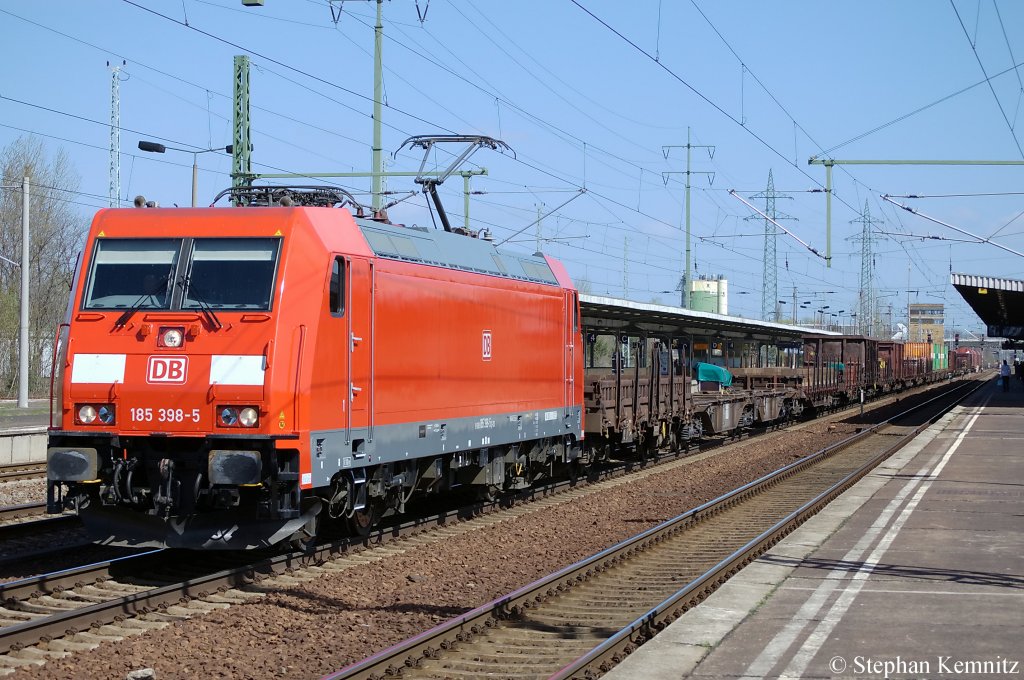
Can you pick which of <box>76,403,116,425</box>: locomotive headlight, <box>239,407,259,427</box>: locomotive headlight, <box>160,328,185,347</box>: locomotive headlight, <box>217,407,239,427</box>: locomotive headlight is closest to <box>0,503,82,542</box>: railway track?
<box>76,403,116,425</box>: locomotive headlight

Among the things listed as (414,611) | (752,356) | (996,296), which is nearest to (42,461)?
(414,611)

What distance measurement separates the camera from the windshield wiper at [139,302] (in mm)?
10812

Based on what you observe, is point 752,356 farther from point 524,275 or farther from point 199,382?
point 199,382

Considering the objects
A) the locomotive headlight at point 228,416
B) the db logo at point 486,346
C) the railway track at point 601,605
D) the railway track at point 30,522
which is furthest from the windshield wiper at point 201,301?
the db logo at point 486,346

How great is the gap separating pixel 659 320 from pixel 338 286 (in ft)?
59.6

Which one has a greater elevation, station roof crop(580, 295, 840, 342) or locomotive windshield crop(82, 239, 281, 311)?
station roof crop(580, 295, 840, 342)

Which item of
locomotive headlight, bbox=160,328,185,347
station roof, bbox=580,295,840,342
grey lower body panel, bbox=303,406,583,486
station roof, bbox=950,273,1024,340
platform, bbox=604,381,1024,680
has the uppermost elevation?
station roof, bbox=950,273,1024,340

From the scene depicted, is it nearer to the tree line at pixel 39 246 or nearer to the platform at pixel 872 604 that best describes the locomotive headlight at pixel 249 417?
the platform at pixel 872 604

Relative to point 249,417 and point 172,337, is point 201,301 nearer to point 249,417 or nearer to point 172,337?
point 172,337

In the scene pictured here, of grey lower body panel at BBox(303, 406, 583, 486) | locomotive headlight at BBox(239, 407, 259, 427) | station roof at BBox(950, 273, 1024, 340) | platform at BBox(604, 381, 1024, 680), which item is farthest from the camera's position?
station roof at BBox(950, 273, 1024, 340)

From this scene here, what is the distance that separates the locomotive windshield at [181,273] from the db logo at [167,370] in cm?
57

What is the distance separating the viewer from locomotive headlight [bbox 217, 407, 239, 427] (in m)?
10.3

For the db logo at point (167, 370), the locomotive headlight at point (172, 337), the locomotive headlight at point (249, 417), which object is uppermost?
the locomotive headlight at point (172, 337)

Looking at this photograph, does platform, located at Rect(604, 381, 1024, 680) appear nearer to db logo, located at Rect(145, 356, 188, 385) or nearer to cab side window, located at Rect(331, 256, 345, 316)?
cab side window, located at Rect(331, 256, 345, 316)
